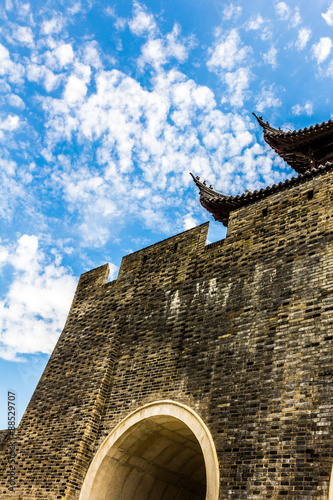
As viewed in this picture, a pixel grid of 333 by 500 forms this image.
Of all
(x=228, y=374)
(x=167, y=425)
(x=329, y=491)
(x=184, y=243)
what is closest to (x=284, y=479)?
(x=329, y=491)

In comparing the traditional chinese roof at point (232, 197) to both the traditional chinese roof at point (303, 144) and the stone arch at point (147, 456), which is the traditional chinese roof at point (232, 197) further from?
Result: the stone arch at point (147, 456)

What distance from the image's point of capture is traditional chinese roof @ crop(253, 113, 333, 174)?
34.6 ft

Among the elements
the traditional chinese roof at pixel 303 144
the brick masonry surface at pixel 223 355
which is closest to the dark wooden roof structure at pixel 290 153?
the traditional chinese roof at pixel 303 144

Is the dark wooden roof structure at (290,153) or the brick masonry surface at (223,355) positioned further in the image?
the dark wooden roof structure at (290,153)

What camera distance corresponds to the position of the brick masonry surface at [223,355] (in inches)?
240

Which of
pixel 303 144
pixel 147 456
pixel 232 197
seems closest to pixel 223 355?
pixel 147 456

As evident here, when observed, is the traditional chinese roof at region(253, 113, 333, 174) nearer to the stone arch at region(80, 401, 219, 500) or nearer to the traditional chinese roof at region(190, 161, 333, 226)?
the traditional chinese roof at region(190, 161, 333, 226)

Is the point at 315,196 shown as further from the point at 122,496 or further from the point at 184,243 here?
the point at 122,496

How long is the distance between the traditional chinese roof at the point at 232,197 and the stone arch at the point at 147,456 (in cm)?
440

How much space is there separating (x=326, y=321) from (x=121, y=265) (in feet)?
20.0

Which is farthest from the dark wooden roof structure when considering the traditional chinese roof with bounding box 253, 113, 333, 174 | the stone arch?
the stone arch

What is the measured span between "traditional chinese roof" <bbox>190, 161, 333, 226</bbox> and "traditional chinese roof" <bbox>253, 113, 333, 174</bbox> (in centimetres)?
199

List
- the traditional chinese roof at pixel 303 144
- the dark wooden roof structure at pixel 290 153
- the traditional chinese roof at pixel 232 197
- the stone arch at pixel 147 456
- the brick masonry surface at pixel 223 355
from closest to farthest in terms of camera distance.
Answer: the brick masonry surface at pixel 223 355 < the stone arch at pixel 147 456 < the traditional chinese roof at pixel 232 197 < the dark wooden roof structure at pixel 290 153 < the traditional chinese roof at pixel 303 144

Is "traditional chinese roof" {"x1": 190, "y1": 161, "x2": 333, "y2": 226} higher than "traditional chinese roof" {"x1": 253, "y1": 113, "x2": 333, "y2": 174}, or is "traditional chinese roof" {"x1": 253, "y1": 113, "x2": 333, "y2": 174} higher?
"traditional chinese roof" {"x1": 253, "y1": 113, "x2": 333, "y2": 174}
